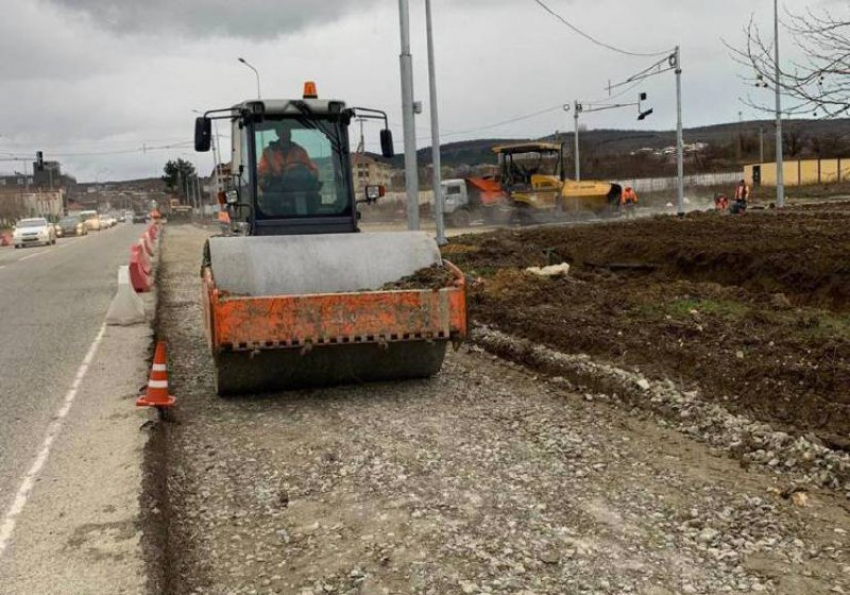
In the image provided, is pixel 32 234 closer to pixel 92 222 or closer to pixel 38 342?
pixel 38 342

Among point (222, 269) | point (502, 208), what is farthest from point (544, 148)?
point (222, 269)

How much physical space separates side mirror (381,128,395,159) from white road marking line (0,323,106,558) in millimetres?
4314

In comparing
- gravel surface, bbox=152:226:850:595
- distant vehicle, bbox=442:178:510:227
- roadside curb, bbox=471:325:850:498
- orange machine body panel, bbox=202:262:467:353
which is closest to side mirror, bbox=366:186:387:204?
roadside curb, bbox=471:325:850:498

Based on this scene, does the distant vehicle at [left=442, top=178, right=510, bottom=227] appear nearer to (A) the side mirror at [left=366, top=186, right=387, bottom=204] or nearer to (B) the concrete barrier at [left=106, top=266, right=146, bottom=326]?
(B) the concrete barrier at [left=106, top=266, right=146, bottom=326]

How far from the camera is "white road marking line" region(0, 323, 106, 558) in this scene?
4742 millimetres

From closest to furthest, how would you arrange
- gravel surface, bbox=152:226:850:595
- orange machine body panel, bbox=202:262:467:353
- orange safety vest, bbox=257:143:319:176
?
gravel surface, bbox=152:226:850:595 < orange machine body panel, bbox=202:262:467:353 < orange safety vest, bbox=257:143:319:176

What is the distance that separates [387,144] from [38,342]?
525cm

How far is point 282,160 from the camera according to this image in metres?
9.29

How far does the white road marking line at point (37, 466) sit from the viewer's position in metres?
4.74

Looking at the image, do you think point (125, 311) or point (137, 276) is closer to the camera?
point (125, 311)

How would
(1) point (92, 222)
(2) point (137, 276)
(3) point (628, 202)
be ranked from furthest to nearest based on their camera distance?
(1) point (92, 222), (3) point (628, 202), (2) point (137, 276)

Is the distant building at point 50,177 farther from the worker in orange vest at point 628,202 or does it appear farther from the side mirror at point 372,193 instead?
the side mirror at point 372,193

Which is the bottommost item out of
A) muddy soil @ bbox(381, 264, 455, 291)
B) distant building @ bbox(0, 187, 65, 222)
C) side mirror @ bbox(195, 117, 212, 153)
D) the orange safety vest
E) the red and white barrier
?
the red and white barrier

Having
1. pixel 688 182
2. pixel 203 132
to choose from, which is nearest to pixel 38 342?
pixel 203 132
